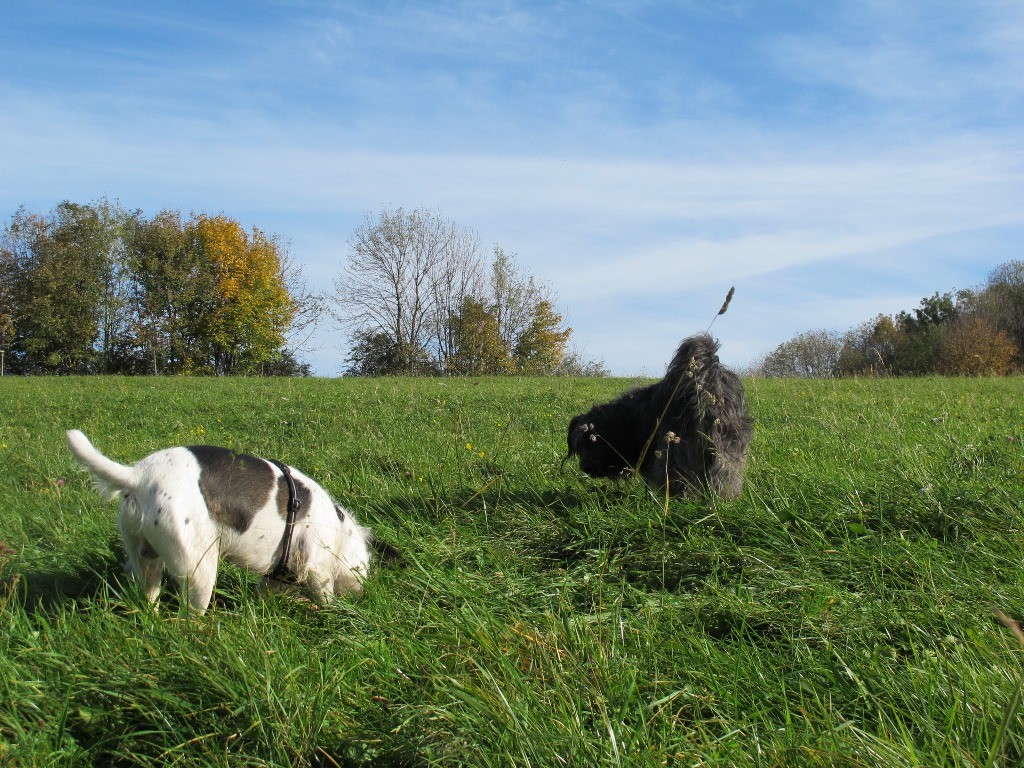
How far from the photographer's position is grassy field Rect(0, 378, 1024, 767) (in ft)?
7.48

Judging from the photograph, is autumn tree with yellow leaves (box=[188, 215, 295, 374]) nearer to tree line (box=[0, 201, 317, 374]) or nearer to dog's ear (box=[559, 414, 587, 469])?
tree line (box=[0, 201, 317, 374])

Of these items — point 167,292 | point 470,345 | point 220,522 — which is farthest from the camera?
point 167,292

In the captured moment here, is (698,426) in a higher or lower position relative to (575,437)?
higher

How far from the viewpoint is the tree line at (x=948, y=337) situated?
129 feet

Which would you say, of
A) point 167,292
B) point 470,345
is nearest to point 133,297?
point 167,292

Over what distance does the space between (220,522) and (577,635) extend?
182 centimetres

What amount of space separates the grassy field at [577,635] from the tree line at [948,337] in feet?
115

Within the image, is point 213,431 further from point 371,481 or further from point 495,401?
point 371,481

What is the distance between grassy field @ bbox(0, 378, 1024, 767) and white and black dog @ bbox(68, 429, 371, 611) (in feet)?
0.59

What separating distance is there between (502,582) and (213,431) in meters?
7.79

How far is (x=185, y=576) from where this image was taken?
11.2 ft

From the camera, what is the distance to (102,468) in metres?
3.46

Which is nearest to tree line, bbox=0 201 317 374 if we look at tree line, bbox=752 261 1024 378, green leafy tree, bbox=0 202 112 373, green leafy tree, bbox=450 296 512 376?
green leafy tree, bbox=0 202 112 373

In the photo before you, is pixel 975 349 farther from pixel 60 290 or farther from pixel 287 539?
pixel 60 290
